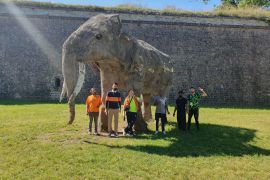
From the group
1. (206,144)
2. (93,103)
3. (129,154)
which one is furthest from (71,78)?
(206,144)

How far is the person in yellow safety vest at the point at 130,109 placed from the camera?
1055cm

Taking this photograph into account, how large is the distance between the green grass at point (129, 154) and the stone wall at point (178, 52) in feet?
35.0

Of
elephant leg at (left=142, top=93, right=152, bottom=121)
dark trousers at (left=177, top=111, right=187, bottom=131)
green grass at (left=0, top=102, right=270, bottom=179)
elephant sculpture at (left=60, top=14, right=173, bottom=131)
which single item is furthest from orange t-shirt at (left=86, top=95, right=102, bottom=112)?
elephant leg at (left=142, top=93, right=152, bottom=121)

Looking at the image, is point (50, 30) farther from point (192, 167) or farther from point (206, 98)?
point (192, 167)

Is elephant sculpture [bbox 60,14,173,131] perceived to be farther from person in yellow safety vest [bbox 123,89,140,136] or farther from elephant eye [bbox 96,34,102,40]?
person in yellow safety vest [bbox 123,89,140,136]

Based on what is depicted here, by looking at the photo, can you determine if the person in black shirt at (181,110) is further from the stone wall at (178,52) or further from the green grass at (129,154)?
the stone wall at (178,52)

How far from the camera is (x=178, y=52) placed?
24750 mm

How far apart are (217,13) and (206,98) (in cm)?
594

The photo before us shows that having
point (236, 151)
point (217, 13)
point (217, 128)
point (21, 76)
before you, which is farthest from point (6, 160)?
point (217, 13)

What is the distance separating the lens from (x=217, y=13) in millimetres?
25516

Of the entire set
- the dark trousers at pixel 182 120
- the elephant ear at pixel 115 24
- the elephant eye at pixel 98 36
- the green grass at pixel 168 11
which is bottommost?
the dark trousers at pixel 182 120

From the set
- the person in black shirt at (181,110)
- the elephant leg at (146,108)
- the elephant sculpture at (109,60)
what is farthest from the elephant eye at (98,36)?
the elephant leg at (146,108)

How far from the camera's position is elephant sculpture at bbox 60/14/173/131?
9586 mm

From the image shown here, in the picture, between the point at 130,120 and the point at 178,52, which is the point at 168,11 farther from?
the point at 130,120
